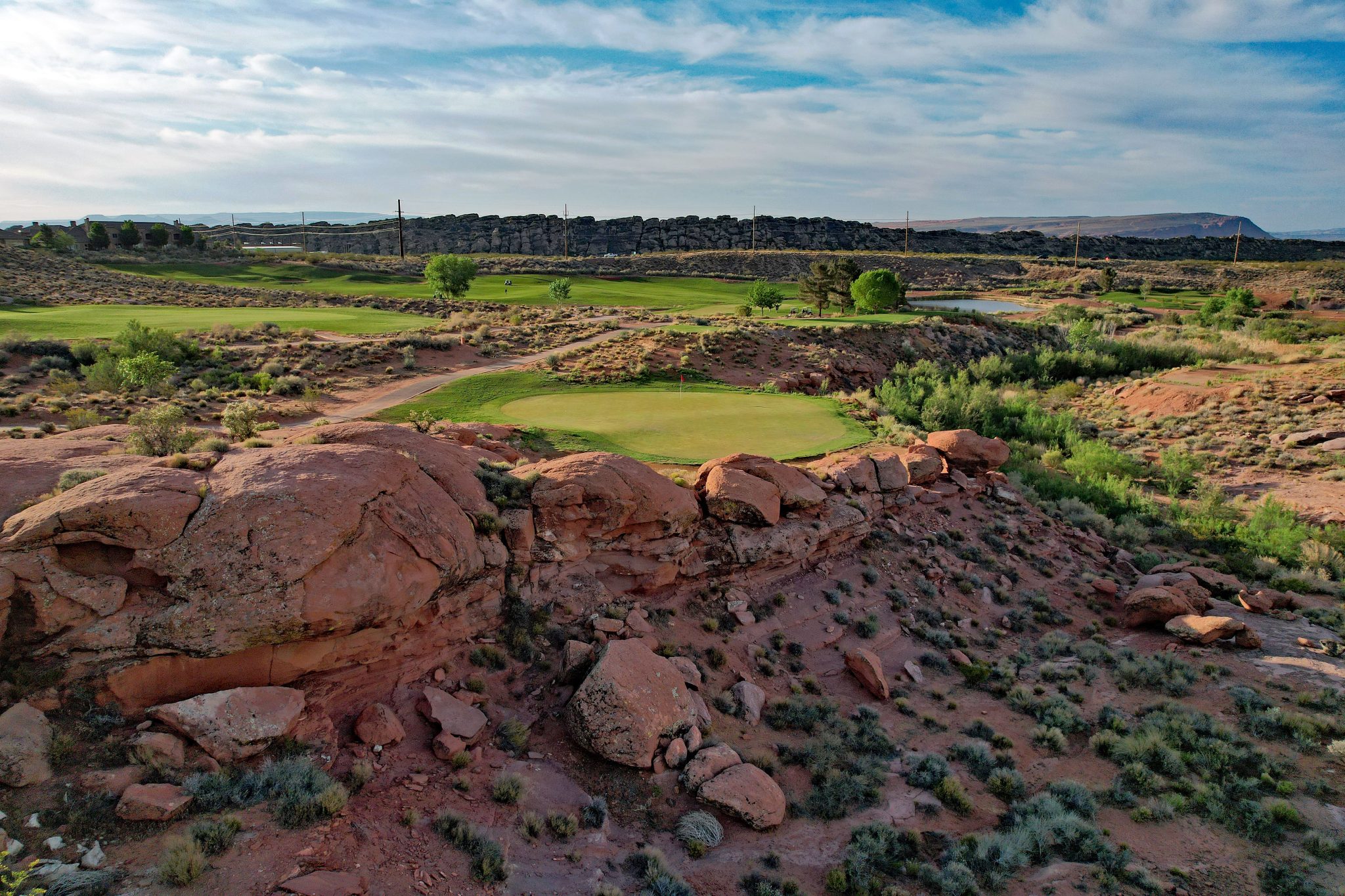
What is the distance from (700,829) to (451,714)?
3104mm

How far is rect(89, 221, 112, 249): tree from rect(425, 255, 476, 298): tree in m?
43.5

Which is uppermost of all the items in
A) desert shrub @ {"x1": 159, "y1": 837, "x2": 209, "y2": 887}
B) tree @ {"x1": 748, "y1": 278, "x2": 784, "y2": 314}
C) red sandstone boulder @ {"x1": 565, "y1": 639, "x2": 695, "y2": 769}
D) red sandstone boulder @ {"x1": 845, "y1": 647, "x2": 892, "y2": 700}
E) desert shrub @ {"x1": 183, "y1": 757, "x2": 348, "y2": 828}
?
tree @ {"x1": 748, "y1": 278, "x2": 784, "y2": 314}

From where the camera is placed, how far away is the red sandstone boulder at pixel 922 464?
15461 millimetres

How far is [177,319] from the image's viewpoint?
34625 mm

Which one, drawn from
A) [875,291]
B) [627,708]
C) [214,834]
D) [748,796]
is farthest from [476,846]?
[875,291]

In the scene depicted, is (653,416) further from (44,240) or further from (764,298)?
(44,240)

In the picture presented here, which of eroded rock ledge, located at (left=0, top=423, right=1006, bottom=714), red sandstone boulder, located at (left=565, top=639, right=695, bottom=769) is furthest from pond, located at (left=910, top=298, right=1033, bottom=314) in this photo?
red sandstone boulder, located at (left=565, top=639, right=695, bottom=769)

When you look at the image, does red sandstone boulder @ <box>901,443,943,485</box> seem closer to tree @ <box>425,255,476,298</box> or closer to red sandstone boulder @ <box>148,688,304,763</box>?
red sandstone boulder @ <box>148,688,304,763</box>

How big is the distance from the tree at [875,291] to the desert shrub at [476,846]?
4120 cm

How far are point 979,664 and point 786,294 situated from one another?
56050mm

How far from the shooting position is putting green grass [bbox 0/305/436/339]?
28.7 meters

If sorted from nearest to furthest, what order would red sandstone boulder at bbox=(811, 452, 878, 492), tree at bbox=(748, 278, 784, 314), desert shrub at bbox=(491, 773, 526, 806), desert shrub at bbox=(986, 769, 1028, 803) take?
desert shrub at bbox=(491, 773, 526, 806)
desert shrub at bbox=(986, 769, 1028, 803)
red sandstone boulder at bbox=(811, 452, 878, 492)
tree at bbox=(748, 278, 784, 314)

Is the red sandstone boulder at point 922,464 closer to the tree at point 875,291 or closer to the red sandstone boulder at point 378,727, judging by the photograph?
the red sandstone boulder at point 378,727

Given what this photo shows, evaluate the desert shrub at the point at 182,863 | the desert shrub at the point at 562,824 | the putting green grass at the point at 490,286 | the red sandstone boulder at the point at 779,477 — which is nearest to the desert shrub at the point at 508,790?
the desert shrub at the point at 562,824
